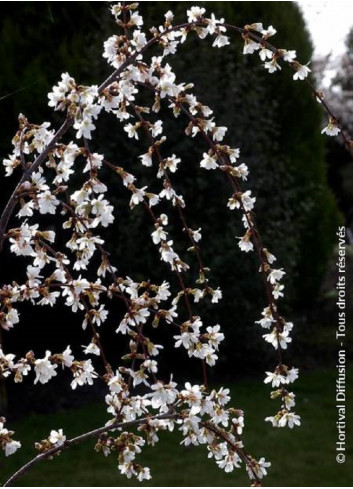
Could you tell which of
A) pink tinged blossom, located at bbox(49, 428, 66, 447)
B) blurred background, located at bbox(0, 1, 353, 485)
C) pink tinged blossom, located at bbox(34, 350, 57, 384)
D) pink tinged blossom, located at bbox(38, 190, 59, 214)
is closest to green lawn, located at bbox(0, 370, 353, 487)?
blurred background, located at bbox(0, 1, 353, 485)

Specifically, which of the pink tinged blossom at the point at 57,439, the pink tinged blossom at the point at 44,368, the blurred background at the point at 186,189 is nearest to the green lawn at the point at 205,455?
the blurred background at the point at 186,189

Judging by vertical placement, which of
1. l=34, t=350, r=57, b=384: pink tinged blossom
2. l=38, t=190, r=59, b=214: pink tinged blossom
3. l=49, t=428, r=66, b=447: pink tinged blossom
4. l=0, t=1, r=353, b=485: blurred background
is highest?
l=0, t=1, r=353, b=485: blurred background

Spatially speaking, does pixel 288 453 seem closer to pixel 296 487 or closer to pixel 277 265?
pixel 296 487

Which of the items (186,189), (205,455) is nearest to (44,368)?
(205,455)

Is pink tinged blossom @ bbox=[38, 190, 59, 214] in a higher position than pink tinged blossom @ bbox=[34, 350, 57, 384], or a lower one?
higher

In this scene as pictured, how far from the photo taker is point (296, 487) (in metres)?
3.10

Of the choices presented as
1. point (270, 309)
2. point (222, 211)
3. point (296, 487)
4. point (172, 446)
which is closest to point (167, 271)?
point (222, 211)

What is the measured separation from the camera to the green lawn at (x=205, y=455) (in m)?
3.24

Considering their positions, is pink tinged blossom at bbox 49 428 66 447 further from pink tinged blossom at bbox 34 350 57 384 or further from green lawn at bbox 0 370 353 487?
green lawn at bbox 0 370 353 487

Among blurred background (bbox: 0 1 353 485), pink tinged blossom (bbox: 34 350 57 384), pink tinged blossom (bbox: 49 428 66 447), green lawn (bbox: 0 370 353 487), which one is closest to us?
pink tinged blossom (bbox: 34 350 57 384)

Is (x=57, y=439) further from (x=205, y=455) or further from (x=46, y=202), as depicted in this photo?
(x=205, y=455)

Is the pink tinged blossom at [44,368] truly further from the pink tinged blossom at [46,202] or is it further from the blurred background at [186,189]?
the blurred background at [186,189]

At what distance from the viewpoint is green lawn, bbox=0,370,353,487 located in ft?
10.6

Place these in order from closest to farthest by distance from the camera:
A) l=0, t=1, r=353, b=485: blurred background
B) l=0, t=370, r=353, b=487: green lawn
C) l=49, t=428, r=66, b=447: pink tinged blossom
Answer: l=49, t=428, r=66, b=447: pink tinged blossom
l=0, t=370, r=353, b=487: green lawn
l=0, t=1, r=353, b=485: blurred background
